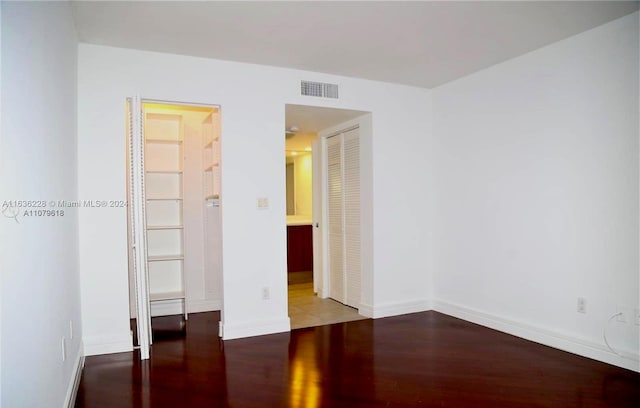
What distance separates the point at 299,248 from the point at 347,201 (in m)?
1.72

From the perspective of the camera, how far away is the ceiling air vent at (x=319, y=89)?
3969mm

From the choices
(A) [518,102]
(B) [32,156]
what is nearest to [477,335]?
(A) [518,102]

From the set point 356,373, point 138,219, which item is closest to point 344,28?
point 138,219

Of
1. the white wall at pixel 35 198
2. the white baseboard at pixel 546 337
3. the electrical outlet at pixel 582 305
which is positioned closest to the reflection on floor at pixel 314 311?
the white baseboard at pixel 546 337

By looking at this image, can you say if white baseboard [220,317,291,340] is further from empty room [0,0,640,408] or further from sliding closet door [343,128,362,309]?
sliding closet door [343,128,362,309]

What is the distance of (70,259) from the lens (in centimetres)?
268

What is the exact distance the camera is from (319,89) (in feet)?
13.2

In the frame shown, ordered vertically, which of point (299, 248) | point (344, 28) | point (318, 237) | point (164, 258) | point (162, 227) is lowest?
point (299, 248)

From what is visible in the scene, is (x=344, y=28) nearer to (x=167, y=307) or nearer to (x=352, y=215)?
(x=352, y=215)

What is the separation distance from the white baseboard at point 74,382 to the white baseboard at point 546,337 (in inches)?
136

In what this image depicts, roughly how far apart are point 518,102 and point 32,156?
11.9 ft

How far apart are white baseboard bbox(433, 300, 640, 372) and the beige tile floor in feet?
3.47

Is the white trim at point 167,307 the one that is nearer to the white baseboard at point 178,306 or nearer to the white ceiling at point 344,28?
the white baseboard at point 178,306

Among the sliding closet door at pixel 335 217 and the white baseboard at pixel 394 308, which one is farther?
the sliding closet door at pixel 335 217
